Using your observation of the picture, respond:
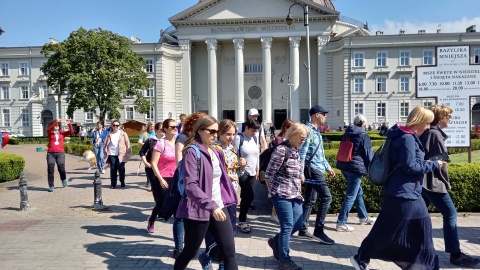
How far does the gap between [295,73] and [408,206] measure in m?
49.6

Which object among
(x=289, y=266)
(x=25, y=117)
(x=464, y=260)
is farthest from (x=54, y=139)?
(x=25, y=117)

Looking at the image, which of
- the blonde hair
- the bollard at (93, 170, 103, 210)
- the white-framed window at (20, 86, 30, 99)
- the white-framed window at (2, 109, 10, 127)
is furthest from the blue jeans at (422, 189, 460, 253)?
the white-framed window at (2, 109, 10, 127)

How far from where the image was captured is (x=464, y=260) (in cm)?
496

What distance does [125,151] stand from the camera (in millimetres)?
11867

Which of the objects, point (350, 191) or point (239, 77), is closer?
point (350, 191)

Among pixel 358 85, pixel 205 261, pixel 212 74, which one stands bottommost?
pixel 205 261

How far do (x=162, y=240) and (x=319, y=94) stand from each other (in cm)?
5009

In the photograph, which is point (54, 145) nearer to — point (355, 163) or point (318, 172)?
point (318, 172)

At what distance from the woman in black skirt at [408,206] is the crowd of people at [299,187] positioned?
0.03 ft

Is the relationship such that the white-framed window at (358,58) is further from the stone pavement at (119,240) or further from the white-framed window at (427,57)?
the stone pavement at (119,240)

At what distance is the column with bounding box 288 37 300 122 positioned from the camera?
52.6m

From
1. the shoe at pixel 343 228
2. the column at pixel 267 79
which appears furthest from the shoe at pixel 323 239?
the column at pixel 267 79

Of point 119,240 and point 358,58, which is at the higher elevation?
point 358,58

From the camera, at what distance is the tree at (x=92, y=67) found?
35.2 metres
